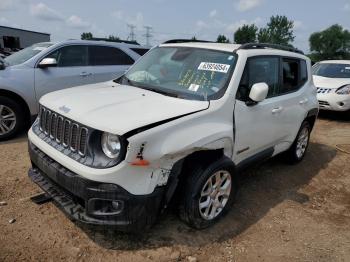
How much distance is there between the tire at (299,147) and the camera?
18.3 ft

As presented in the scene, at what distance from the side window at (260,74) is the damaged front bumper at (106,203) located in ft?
5.09

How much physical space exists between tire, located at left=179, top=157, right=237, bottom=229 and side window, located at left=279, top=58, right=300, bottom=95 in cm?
162

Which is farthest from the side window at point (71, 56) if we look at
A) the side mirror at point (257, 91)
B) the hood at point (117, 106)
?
the side mirror at point (257, 91)

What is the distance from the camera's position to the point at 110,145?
296 cm

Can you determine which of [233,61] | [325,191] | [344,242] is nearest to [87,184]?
[233,61]

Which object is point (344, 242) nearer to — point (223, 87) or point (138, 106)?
point (223, 87)

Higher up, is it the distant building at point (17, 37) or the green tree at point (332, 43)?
the green tree at point (332, 43)

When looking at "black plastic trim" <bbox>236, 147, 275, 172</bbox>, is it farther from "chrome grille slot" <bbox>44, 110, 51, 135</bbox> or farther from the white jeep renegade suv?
"chrome grille slot" <bbox>44, 110, 51, 135</bbox>

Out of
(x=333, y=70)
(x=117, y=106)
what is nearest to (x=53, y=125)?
(x=117, y=106)

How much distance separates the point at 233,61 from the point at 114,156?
1787 millimetres

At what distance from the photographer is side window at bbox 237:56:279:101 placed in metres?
3.90

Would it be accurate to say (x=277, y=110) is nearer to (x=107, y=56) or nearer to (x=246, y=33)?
(x=107, y=56)

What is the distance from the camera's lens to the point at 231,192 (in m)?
3.82

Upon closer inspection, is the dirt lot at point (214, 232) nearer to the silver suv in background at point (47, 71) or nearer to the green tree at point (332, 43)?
the silver suv in background at point (47, 71)
